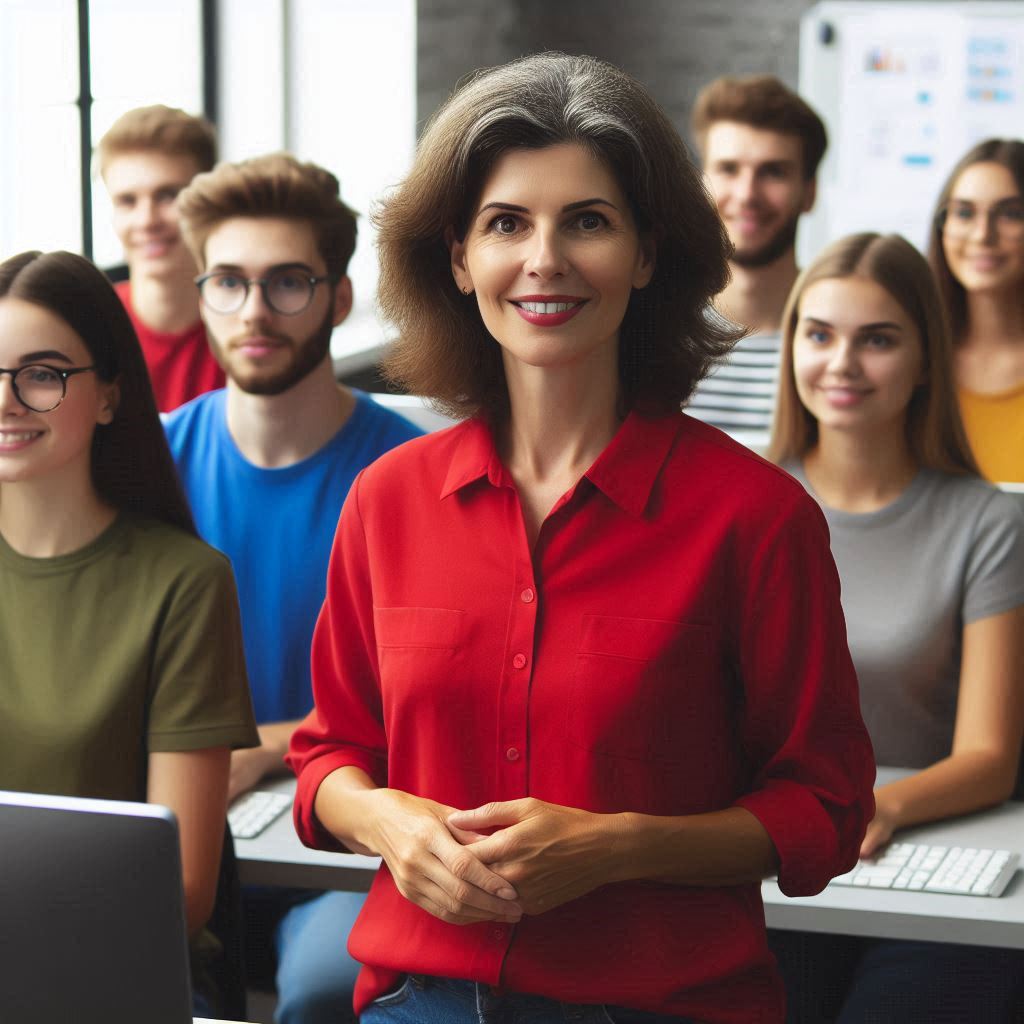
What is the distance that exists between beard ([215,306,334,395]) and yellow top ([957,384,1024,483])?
129 cm

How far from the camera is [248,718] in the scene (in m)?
1.67

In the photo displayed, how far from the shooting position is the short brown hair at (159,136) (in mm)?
3248

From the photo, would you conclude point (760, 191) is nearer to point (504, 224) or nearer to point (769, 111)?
point (769, 111)

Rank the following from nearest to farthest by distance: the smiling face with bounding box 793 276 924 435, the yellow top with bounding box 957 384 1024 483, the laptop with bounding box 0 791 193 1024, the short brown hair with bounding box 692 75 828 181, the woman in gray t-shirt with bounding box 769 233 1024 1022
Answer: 1. the laptop with bounding box 0 791 193 1024
2. the woman in gray t-shirt with bounding box 769 233 1024 1022
3. the smiling face with bounding box 793 276 924 435
4. the yellow top with bounding box 957 384 1024 483
5. the short brown hair with bounding box 692 75 828 181

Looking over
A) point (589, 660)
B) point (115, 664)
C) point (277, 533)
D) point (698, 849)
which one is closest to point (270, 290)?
point (277, 533)

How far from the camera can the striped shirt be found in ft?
10.6

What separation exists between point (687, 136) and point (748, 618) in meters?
5.39

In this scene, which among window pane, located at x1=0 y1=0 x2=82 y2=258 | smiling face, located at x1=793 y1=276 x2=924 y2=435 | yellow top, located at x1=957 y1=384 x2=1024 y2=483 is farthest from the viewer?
window pane, located at x1=0 y1=0 x2=82 y2=258

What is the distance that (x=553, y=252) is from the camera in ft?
4.02

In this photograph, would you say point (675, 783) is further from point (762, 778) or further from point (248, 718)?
point (248, 718)

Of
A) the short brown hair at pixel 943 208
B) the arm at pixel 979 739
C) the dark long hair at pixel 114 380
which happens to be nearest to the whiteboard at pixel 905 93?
the short brown hair at pixel 943 208

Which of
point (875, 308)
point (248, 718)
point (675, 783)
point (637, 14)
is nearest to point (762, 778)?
point (675, 783)

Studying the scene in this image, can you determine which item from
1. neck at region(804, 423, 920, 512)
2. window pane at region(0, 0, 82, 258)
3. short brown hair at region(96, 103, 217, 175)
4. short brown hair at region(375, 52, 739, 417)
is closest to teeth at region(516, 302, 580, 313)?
short brown hair at region(375, 52, 739, 417)

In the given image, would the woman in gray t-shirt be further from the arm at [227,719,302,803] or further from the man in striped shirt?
the man in striped shirt
